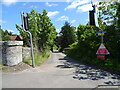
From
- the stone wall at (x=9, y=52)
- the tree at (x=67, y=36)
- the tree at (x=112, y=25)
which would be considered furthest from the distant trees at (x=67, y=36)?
the stone wall at (x=9, y=52)

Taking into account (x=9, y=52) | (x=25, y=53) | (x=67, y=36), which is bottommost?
(x=25, y=53)

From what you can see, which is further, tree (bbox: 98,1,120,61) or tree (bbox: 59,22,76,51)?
tree (bbox: 59,22,76,51)

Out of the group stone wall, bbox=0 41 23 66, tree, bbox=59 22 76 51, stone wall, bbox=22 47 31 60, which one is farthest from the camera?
tree, bbox=59 22 76 51

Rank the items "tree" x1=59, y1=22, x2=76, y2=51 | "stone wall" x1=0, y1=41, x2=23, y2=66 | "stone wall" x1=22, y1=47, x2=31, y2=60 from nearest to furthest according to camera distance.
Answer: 1. "stone wall" x1=0, y1=41, x2=23, y2=66
2. "stone wall" x1=22, y1=47, x2=31, y2=60
3. "tree" x1=59, y1=22, x2=76, y2=51

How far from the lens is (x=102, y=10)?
10.4 metres

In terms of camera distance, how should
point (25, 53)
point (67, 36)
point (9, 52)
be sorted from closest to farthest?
1. point (9, 52)
2. point (25, 53)
3. point (67, 36)

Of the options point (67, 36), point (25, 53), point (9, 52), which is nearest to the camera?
point (9, 52)

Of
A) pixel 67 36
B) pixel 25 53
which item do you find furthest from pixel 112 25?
pixel 67 36

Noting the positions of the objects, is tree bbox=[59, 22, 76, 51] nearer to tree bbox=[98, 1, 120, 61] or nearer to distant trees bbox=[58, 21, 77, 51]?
distant trees bbox=[58, 21, 77, 51]

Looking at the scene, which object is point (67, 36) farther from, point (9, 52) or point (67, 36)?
point (9, 52)

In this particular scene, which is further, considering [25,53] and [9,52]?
[25,53]

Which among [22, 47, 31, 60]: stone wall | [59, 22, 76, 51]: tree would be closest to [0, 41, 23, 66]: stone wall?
[22, 47, 31, 60]: stone wall

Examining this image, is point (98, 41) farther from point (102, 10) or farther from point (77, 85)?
point (77, 85)

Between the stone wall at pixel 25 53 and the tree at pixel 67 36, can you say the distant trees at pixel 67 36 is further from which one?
the stone wall at pixel 25 53
